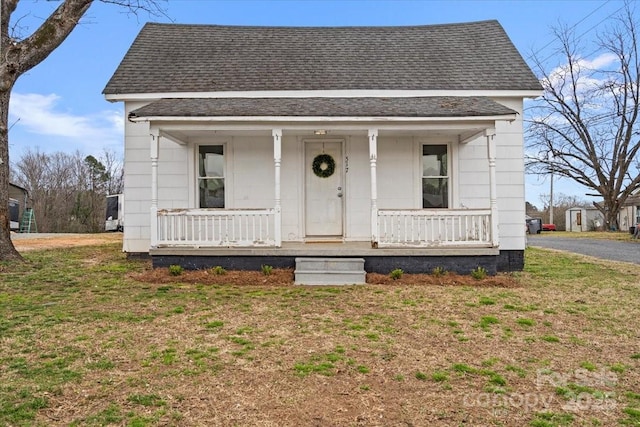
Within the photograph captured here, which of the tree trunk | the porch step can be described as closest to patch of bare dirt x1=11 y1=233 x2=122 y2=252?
the tree trunk

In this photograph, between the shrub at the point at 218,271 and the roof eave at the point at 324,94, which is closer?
the shrub at the point at 218,271

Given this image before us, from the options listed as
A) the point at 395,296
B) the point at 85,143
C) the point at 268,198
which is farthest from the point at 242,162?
the point at 85,143

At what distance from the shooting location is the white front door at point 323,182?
9367 mm

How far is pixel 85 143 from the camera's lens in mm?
37875

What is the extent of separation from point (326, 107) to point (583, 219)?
37.8 meters

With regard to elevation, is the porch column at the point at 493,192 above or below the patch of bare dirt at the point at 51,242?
above

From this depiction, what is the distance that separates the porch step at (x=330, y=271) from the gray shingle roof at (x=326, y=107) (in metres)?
2.59

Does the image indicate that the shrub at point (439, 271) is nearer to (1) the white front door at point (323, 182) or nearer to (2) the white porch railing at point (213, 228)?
(1) the white front door at point (323, 182)

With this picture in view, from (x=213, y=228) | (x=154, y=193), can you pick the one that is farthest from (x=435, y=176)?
(x=154, y=193)

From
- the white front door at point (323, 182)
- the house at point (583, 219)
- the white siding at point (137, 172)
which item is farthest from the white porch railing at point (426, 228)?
the house at point (583, 219)

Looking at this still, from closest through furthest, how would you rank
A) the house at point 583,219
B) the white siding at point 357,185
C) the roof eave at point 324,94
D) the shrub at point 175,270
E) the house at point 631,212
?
the shrub at point 175,270
the roof eave at point 324,94
the white siding at point 357,185
the house at point 631,212
the house at point 583,219

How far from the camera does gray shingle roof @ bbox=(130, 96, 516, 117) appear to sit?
7840 mm

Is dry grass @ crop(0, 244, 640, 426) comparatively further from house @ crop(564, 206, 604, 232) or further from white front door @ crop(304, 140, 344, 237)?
house @ crop(564, 206, 604, 232)

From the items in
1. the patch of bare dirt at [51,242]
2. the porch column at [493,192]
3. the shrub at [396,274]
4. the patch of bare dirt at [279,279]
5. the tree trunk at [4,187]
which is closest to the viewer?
the patch of bare dirt at [279,279]
